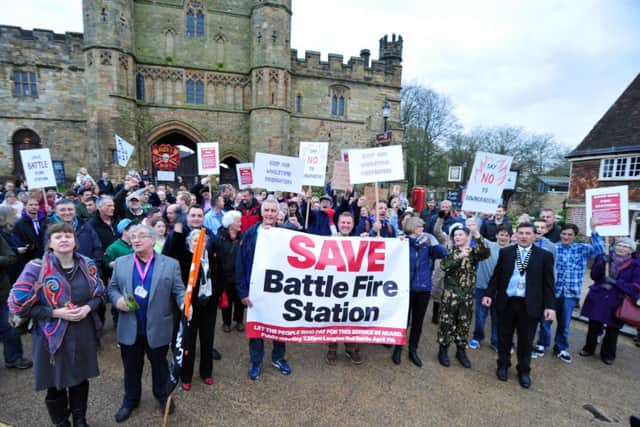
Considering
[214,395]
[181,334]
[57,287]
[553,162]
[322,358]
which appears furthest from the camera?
[553,162]

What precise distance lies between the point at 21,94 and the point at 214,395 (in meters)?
23.2

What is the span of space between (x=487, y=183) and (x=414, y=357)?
2742mm

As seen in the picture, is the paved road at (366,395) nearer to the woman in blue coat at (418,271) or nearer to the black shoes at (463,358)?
the black shoes at (463,358)

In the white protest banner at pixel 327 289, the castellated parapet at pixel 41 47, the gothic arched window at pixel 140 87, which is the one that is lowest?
the white protest banner at pixel 327 289

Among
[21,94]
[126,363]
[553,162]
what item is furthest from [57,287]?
[553,162]

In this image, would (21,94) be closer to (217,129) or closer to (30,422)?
(217,129)

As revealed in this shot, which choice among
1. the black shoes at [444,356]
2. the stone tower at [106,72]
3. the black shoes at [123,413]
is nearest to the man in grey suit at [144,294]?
the black shoes at [123,413]

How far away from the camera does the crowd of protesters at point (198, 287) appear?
2.49 meters

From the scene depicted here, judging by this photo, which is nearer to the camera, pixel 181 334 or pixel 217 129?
pixel 181 334

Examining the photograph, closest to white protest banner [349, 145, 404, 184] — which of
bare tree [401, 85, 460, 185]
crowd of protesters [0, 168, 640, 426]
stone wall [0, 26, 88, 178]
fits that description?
crowd of protesters [0, 168, 640, 426]

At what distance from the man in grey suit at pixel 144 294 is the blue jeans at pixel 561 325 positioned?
16.6ft

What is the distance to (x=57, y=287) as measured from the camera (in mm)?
2432

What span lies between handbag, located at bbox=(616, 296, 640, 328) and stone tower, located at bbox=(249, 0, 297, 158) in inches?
679

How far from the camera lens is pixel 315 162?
7230 millimetres
